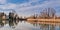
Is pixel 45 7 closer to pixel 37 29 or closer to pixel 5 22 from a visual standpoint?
pixel 37 29

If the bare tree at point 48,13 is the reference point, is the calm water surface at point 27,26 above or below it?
below

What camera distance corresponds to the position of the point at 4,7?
306 cm

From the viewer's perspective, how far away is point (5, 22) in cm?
305

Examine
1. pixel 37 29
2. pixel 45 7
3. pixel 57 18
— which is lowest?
pixel 37 29

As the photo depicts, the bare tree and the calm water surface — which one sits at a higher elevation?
the bare tree

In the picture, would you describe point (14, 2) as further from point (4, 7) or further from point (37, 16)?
point (37, 16)

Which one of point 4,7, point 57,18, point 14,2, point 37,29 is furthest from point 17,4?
point 57,18

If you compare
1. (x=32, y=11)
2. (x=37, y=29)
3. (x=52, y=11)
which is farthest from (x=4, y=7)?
(x=52, y=11)

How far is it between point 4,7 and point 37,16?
759mm

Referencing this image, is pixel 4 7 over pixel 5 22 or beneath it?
over

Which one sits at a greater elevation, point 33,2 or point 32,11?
point 33,2

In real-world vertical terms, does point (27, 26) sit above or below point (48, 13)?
below

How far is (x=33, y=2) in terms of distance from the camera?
304 centimetres

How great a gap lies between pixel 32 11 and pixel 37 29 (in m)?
0.41
